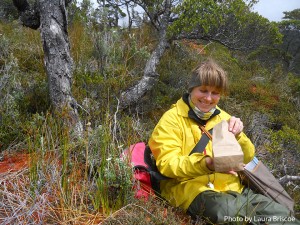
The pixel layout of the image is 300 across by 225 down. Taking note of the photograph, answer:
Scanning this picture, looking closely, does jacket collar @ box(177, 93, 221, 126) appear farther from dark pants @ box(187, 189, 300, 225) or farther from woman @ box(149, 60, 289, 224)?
dark pants @ box(187, 189, 300, 225)

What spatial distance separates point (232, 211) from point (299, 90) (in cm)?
548

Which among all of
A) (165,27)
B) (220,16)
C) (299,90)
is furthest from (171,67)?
(299,90)

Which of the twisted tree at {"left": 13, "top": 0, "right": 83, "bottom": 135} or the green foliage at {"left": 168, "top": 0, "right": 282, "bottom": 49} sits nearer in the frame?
the twisted tree at {"left": 13, "top": 0, "right": 83, "bottom": 135}

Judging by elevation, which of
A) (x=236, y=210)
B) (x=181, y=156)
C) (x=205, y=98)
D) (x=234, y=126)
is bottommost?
(x=236, y=210)

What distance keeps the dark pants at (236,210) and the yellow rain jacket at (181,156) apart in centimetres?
8

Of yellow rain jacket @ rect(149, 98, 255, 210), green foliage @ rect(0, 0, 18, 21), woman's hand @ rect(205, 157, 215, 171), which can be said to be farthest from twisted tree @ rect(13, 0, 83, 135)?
green foliage @ rect(0, 0, 18, 21)

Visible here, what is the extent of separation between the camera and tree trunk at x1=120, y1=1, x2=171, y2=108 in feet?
15.5

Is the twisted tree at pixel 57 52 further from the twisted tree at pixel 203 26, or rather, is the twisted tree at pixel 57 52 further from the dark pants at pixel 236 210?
the dark pants at pixel 236 210

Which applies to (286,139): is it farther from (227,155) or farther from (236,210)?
(227,155)

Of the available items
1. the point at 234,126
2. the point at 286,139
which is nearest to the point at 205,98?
the point at 234,126

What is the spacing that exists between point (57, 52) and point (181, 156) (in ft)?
6.40

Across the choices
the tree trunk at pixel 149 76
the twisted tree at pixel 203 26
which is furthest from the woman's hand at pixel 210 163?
the twisted tree at pixel 203 26

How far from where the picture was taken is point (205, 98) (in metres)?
2.48

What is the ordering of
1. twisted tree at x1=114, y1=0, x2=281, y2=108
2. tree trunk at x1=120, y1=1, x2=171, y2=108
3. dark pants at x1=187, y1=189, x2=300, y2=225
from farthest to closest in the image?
twisted tree at x1=114, y1=0, x2=281, y2=108, tree trunk at x1=120, y1=1, x2=171, y2=108, dark pants at x1=187, y1=189, x2=300, y2=225
